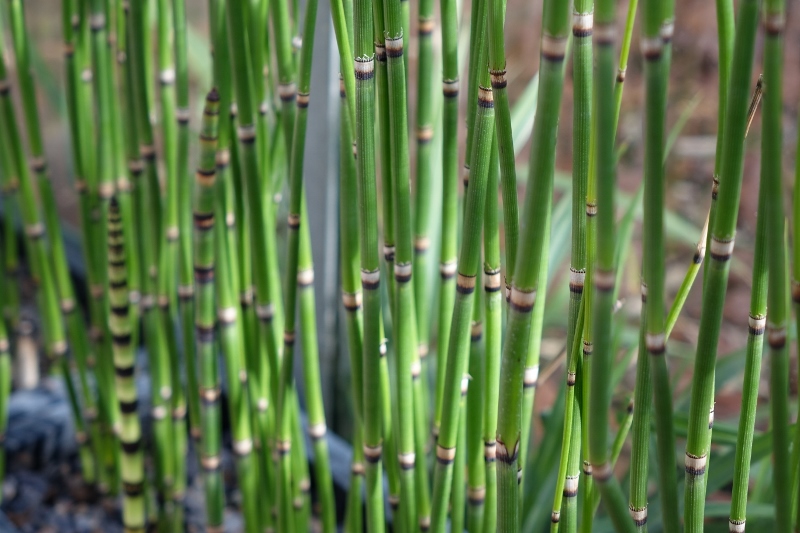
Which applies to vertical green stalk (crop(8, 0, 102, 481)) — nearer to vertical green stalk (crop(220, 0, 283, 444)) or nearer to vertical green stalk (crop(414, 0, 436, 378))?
vertical green stalk (crop(220, 0, 283, 444))

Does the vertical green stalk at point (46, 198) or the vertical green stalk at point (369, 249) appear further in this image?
the vertical green stalk at point (46, 198)

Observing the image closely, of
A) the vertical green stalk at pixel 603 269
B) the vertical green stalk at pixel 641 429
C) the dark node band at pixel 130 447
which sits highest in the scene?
the vertical green stalk at pixel 603 269

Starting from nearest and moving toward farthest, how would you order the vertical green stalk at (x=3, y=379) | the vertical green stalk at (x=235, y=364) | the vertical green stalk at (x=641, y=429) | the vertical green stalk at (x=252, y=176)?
the vertical green stalk at (x=641, y=429), the vertical green stalk at (x=252, y=176), the vertical green stalk at (x=235, y=364), the vertical green stalk at (x=3, y=379)

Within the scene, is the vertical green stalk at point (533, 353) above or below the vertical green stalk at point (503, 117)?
below

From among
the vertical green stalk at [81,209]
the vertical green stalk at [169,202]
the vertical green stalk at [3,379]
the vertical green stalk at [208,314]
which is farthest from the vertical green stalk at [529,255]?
the vertical green stalk at [3,379]

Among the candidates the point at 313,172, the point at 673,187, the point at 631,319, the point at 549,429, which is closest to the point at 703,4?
the point at 673,187

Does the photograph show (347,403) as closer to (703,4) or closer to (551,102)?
(551,102)

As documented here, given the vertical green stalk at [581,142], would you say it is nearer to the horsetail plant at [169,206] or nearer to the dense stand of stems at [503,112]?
the dense stand of stems at [503,112]
